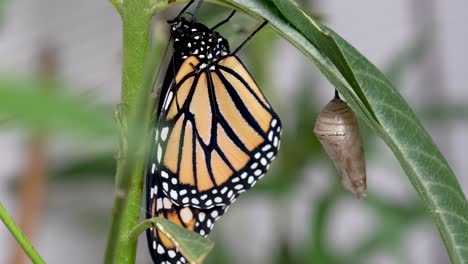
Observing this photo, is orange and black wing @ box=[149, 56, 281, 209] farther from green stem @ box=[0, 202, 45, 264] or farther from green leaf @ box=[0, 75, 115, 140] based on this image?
green leaf @ box=[0, 75, 115, 140]

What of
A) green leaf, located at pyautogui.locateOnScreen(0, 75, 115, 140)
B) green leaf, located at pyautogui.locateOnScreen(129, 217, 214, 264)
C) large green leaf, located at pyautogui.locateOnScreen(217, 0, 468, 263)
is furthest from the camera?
large green leaf, located at pyautogui.locateOnScreen(217, 0, 468, 263)

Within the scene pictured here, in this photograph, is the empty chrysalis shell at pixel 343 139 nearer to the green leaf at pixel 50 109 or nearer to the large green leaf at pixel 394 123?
the large green leaf at pixel 394 123

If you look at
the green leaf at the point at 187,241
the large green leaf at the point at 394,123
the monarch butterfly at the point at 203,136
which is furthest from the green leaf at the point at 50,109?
the monarch butterfly at the point at 203,136

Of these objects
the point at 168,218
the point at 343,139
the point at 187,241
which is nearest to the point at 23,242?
the point at 187,241

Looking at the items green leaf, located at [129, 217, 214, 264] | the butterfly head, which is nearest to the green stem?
green leaf, located at [129, 217, 214, 264]

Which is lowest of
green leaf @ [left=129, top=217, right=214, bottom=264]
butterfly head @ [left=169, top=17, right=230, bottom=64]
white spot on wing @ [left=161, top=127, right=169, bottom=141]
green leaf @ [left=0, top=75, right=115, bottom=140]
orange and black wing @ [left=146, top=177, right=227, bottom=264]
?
A: orange and black wing @ [left=146, top=177, right=227, bottom=264]

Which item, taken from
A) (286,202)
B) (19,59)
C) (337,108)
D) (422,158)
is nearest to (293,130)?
(286,202)

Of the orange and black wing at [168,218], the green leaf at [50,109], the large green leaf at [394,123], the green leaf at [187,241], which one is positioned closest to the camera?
the green leaf at [50,109]

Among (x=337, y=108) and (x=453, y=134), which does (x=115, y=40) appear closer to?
(x=453, y=134)
